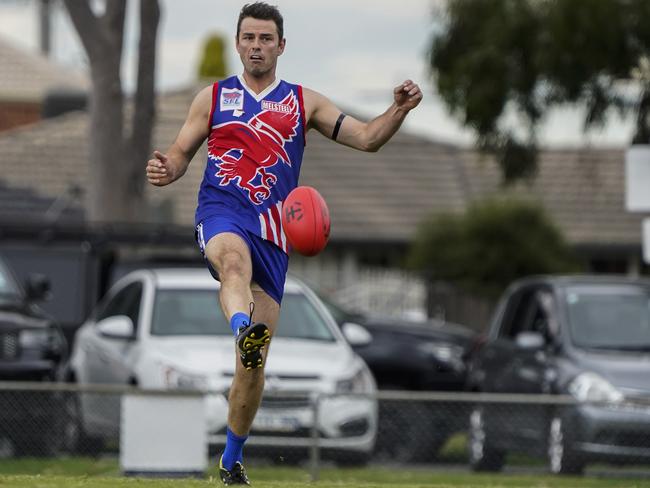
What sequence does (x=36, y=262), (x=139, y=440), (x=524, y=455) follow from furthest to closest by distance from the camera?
(x=36, y=262)
(x=524, y=455)
(x=139, y=440)

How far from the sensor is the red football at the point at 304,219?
854 centimetres

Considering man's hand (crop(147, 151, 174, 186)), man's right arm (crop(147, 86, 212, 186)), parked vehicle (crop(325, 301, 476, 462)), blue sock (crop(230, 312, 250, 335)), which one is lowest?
parked vehicle (crop(325, 301, 476, 462))

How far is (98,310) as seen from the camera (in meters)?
16.9

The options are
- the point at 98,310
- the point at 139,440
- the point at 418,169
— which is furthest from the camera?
the point at 418,169

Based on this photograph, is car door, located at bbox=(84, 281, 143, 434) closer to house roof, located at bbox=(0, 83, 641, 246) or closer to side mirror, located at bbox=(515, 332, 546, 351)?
side mirror, located at bbox=(515, 332, 546, 351)

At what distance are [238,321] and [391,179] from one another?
3544 cm

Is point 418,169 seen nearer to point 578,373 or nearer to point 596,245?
point 596,245

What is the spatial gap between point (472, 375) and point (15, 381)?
4169 millimetres

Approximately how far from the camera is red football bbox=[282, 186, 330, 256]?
8.54 m

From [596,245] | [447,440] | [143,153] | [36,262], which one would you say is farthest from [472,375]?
[596,245]

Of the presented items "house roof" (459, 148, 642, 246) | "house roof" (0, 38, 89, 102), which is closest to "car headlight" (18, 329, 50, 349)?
"house roof" (459, 148, 642, 246)

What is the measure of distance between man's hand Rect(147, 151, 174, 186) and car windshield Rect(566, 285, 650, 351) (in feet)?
23.1

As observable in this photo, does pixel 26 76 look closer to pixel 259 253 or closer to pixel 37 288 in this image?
pixel 37 288

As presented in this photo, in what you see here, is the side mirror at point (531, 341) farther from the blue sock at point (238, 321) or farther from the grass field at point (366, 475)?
the blue sock at point (238, 321)
